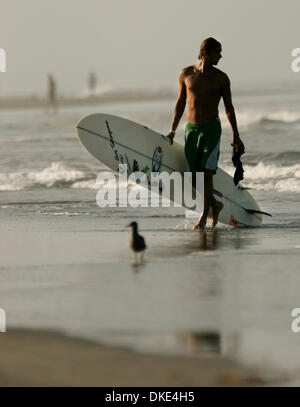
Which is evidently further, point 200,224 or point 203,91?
point 200,224

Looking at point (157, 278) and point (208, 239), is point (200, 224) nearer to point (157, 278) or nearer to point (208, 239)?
point (208, 239)

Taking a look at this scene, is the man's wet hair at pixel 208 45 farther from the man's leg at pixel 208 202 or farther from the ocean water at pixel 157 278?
the ocean water at pixel 157 278

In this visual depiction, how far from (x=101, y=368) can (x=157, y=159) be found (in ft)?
16.7

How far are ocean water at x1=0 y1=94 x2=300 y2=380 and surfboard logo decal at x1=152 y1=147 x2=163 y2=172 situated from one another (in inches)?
20.2

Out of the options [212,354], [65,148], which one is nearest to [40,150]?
[65,148]

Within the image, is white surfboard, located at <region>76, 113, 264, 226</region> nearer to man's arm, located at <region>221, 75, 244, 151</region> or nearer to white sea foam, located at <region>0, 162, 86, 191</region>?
man's arm, located at <region>221, 75, 244, 151</region>

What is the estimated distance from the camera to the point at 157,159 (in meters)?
9.55

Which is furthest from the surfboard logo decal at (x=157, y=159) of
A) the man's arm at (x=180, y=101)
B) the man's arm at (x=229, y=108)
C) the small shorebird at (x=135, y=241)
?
the small shorebird at (x=135, y=241)

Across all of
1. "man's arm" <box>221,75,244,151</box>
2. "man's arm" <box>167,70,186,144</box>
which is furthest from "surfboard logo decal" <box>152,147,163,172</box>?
"man's arm" <box>221,75,244,151</box>

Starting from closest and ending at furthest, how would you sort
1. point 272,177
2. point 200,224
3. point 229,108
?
point 229,108 < point 200,224 < point 272,177

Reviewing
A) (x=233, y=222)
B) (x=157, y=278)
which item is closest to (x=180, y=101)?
(x=233, y=222)

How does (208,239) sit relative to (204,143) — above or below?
below

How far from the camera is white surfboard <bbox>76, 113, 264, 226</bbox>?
31.2ft

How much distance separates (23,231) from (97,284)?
2727 mm
